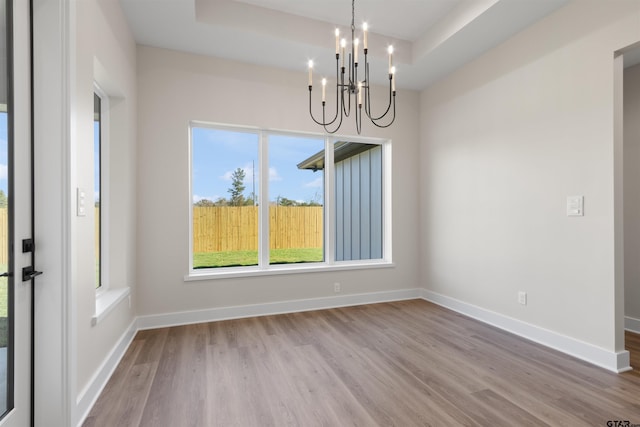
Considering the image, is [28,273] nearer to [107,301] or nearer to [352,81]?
[107,301]

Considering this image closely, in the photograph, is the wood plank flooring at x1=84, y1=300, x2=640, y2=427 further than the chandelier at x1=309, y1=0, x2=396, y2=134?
No

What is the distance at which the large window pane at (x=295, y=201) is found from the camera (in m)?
3.91

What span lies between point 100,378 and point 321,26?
11.6ft

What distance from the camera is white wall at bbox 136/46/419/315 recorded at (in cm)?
326

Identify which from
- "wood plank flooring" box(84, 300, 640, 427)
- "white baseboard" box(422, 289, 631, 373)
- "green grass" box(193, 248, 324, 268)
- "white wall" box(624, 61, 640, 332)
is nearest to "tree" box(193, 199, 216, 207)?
"green grass" box(193, 248, 324, 268)

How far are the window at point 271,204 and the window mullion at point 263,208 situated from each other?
12 millimetres

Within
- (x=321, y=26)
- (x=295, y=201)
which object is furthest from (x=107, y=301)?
(x=321, y=26)

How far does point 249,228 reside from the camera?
3.80 m

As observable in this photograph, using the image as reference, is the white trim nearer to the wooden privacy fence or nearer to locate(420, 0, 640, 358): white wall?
the wooden privacy fence

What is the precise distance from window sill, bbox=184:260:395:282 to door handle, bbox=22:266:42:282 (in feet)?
6.12

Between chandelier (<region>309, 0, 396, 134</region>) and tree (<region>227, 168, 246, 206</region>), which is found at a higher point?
chandelier (<region>309, 0, 396, 134</region>)

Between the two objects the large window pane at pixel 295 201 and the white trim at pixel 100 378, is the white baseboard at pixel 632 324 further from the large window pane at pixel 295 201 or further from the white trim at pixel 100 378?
the white trim at pixel 100 378

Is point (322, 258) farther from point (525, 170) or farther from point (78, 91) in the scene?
point (78, 91)

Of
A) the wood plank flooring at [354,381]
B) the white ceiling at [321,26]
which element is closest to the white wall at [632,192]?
the wood plank flooring at [354,381]
